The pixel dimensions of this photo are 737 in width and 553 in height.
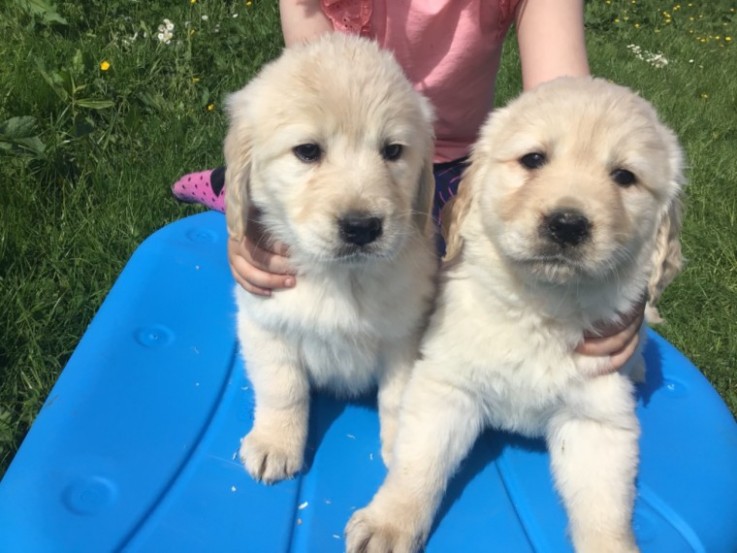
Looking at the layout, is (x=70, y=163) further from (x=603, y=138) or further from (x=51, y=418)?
(x=603, y=138)

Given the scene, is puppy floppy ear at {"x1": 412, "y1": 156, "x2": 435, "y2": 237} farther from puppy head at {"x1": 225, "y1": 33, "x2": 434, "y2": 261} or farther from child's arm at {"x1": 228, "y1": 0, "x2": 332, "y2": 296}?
child's arm at {"x1": 228, "y1": 0, "x2": 332, "y2": 296}

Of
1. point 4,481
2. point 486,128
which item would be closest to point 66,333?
point 4,481

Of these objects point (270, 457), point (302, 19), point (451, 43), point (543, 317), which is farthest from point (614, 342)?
point (302, 19)

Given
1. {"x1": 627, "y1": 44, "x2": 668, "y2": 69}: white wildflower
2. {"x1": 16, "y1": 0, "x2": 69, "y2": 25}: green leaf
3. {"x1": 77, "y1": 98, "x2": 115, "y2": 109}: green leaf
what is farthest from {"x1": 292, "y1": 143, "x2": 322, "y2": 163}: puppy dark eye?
{"x1": 627, "y1": 44, "x2": 668, "y2": 69}: white wildflower

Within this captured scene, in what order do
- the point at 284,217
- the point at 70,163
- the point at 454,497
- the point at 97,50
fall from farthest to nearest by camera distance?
the point at 97,50, the point at 70,163, the point at 454,497, the point at 284,217

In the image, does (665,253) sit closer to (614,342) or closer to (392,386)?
(614,342)

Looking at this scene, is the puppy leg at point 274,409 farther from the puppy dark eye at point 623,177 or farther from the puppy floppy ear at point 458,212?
the puppy dark eye at point 623,177

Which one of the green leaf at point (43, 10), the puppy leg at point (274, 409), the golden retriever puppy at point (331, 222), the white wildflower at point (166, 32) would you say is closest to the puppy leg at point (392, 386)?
the golden retriever puppy at point (331, 222)
